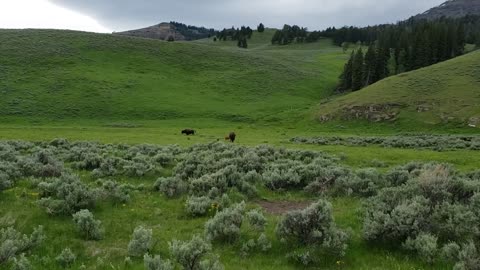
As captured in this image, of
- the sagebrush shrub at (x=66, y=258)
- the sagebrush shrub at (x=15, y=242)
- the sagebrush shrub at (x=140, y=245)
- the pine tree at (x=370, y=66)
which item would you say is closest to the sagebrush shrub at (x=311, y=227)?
the sagebrush shrub at (x=140, y=245)

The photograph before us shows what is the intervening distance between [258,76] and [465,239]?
88729 mm

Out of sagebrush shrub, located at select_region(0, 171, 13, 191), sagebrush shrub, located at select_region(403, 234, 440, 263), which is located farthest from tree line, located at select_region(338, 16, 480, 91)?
sagebrush shrub, located at select_region(403, 234, 440, 263)

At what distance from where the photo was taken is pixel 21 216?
1173 centimetres

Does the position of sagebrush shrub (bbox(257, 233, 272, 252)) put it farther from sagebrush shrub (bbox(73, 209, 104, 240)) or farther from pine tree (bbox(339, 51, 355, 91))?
pine tree (bbox(339, 51, 355, 91))

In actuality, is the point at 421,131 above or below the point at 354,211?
below

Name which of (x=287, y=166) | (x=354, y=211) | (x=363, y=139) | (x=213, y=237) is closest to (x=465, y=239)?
(x=354, y=211)

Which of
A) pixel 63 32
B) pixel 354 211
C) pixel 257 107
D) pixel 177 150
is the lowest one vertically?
pixel 257 107

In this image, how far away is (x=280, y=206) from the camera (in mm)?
14344

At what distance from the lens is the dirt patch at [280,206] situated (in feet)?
45.3

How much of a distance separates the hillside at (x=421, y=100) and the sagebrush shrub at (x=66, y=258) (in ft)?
164

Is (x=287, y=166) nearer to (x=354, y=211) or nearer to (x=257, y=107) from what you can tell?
(x=354, y=211)

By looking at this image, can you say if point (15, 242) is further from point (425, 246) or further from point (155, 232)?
point (425, 246)

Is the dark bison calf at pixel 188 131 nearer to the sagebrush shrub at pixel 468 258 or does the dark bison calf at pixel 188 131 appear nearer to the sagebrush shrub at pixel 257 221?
the sagebrush shrub at pixel 257 221

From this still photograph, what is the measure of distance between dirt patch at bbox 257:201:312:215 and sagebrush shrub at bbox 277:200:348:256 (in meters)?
3.15
